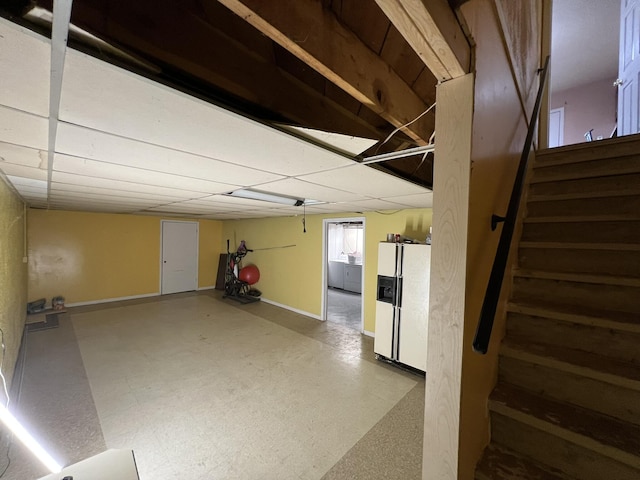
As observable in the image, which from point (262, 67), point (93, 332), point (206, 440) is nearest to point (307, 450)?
point (206, 440)

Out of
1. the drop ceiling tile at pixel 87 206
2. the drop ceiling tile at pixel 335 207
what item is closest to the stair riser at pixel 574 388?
the drop ceiling tile at pixel 335 207

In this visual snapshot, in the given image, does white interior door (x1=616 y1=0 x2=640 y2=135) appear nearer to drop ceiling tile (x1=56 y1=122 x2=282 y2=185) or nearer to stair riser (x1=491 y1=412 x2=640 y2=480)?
stair riser (x1=491 y1=412 x2=640 y2=480)

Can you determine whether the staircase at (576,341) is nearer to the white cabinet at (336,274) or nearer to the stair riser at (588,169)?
the stair riser at (588,169)

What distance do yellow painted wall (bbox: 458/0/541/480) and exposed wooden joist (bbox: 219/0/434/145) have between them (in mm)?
342

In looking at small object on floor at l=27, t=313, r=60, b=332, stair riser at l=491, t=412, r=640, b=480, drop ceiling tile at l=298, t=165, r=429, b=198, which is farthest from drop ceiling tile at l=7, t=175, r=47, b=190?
stair riser at l=491, t=412, r=640, b=480

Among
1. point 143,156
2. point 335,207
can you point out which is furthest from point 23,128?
point 335,207

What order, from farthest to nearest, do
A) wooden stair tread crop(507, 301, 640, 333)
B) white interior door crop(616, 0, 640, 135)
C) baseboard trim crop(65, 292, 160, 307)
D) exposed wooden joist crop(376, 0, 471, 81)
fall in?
baseboard trim crop(65, 292, 160, 307) < white interior door crop(616, 0, 640, 135) < wooden stair tread crop(507, 301, 640, 333) < exposed wooden joist crop(376, 0, 471, 81)

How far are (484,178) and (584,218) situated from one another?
1125 mm

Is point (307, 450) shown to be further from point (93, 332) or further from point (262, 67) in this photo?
point (93, 332)

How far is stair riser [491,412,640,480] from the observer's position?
944 millimetres

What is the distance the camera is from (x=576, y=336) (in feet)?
4.16

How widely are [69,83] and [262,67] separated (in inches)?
25.9

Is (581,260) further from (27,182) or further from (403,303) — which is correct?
(27,182)

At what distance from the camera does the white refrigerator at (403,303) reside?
10.3 ft
